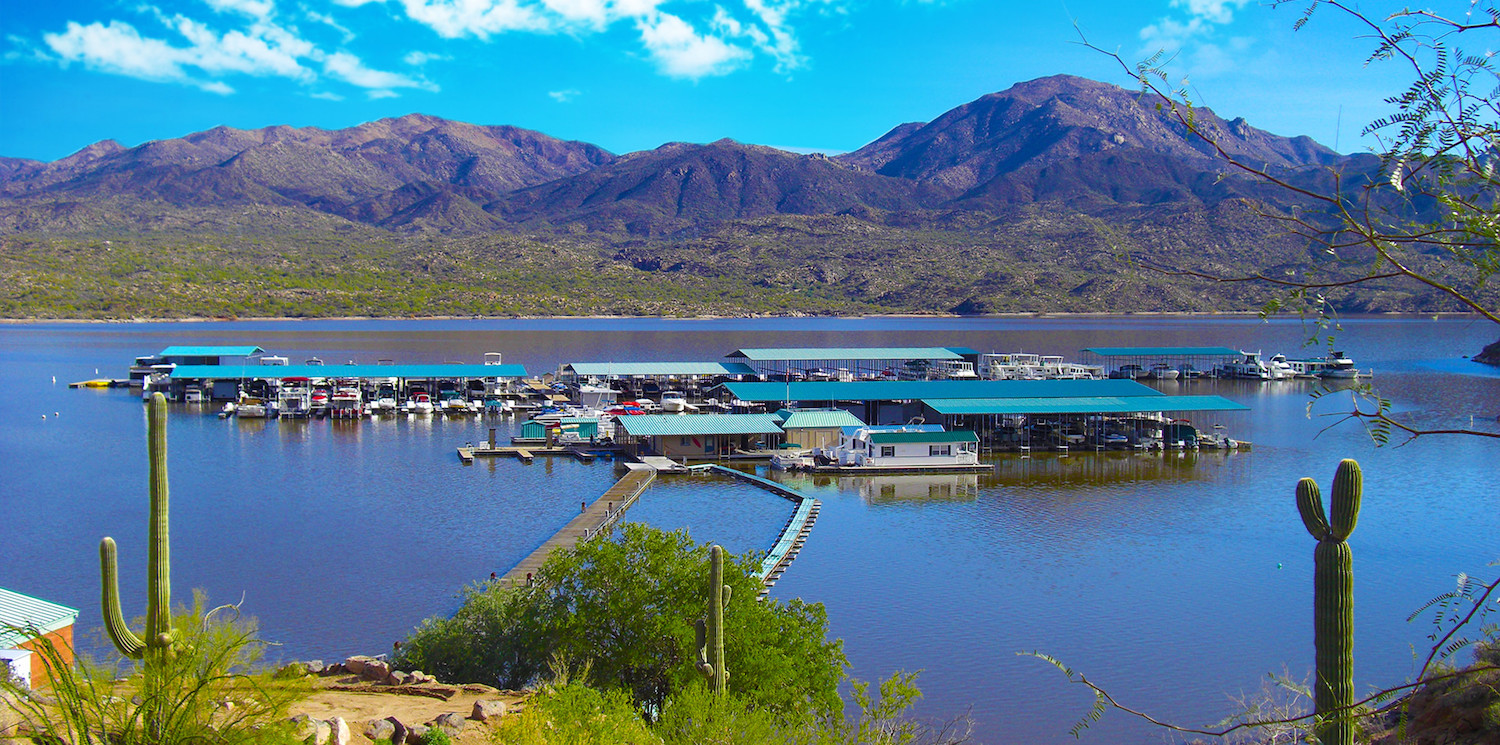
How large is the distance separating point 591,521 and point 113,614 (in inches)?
824

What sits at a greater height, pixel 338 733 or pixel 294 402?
pixel 294 402

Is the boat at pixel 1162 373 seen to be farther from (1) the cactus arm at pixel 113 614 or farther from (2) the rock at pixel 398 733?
(1) the cactus arm at pixel 113 614

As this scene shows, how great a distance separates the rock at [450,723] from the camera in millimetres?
13258

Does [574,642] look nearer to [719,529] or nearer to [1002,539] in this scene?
[719,529]

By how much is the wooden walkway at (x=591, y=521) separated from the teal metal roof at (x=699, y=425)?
183 inches

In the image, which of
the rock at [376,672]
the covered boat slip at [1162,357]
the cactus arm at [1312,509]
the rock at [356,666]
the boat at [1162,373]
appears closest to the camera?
the cactus arm at [1312,509]

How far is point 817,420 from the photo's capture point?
47.2 metres

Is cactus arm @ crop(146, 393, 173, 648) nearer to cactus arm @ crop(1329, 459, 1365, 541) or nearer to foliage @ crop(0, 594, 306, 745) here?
foliage @ crop(0, 594, 306, 745)

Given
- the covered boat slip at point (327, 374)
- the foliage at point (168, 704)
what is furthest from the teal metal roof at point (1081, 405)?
the foliage at point (168, 704)

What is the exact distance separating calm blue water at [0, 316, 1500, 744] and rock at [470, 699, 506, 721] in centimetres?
806

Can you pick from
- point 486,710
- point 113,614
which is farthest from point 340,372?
point 113,614

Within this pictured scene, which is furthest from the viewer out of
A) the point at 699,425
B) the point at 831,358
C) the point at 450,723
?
the point at 831,358

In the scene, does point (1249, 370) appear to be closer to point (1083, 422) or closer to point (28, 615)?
point (1083, 422)

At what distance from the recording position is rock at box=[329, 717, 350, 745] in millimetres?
11625
